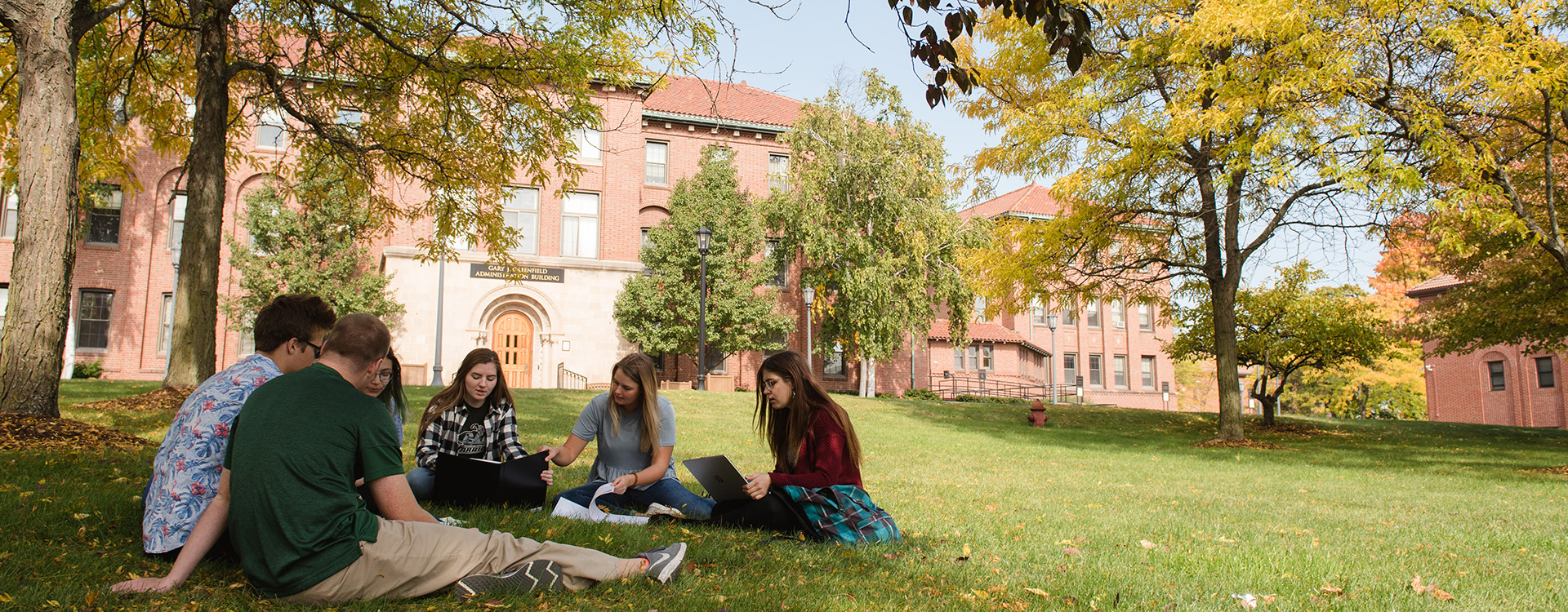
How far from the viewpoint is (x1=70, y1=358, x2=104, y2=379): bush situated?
24812mm

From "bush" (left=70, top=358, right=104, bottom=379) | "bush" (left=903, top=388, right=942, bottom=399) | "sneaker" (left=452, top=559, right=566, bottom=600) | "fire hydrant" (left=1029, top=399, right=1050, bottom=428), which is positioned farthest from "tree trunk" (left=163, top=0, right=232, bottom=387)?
"bush" (left=903, top=388, right=942, bottom=399)

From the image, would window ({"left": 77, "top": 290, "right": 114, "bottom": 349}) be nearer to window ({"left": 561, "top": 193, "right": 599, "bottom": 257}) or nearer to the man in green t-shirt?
window ({"left": 561, "top": 193, "right": 599, "bottom": 257})

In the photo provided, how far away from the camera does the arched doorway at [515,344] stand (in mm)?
27547

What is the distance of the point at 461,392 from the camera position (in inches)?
Result: 219

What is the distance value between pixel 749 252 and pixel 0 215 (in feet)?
75.0

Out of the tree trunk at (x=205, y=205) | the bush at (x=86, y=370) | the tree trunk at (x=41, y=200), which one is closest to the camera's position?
the tree trunk at (x=41, y=200)

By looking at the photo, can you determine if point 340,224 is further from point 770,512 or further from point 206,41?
point 770,512

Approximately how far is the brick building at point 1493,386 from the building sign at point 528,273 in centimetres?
3393

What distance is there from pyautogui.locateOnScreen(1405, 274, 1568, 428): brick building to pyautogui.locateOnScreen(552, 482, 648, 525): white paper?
39.5 meters

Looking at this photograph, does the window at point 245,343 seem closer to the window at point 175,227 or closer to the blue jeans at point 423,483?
the window at point 175,227

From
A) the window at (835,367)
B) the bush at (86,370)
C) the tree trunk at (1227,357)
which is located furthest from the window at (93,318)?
the tree trunk at (1227,357)

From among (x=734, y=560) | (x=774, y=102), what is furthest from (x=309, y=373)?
(x=774, y=102)

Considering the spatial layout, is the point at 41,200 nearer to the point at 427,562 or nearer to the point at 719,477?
the point at 427,562

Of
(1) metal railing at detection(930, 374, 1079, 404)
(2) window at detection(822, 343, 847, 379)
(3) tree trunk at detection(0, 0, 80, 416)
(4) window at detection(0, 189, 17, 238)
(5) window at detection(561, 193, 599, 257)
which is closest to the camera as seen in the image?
(3) tree trunk at detection(0, 0, 80, 416)
